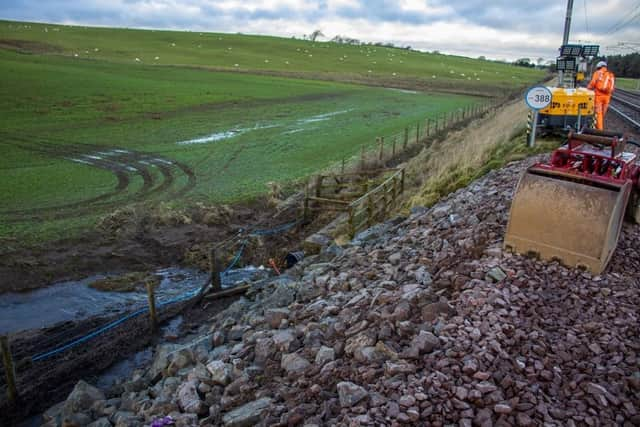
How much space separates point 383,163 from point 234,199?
8.32 meters

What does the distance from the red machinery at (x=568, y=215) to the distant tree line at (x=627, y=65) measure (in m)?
125

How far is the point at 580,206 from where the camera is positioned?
6680 millimetres

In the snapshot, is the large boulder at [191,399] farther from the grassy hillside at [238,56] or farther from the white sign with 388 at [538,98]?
the grassy hillside at [238,56]

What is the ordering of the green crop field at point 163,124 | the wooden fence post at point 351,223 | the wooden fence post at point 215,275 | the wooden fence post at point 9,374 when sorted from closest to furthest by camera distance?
the wooden fence post at point 9,374 < the wooden fence post at point 215,275 < the wooden fence post at point 351,223 < the green crop field at point 163,124

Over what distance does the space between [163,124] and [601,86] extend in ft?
89.9

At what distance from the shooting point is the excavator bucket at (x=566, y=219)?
6.59 meters

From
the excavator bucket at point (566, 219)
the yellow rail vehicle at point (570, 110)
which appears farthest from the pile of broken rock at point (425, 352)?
the yellow rail vehicle at point (570, 110)

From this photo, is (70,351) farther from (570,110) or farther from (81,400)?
(570,110)

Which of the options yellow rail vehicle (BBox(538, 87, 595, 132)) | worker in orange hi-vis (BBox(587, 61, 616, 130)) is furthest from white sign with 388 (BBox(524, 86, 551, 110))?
worker in orange hi-vis (BBox(587, 61, 616, 130))

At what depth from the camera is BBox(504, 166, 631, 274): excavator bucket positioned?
6.59 metres

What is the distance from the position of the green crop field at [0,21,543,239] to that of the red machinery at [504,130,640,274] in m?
14.2

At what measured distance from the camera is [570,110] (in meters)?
15.6

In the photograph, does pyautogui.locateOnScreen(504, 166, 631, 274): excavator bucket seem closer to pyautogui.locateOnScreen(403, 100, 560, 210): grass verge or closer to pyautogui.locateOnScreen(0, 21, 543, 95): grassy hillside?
pyautogui.locateOnScreen(403, 100, 560, 210): grass verge

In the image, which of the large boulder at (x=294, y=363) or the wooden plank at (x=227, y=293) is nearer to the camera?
the large boulder at (x=294, y=363)
